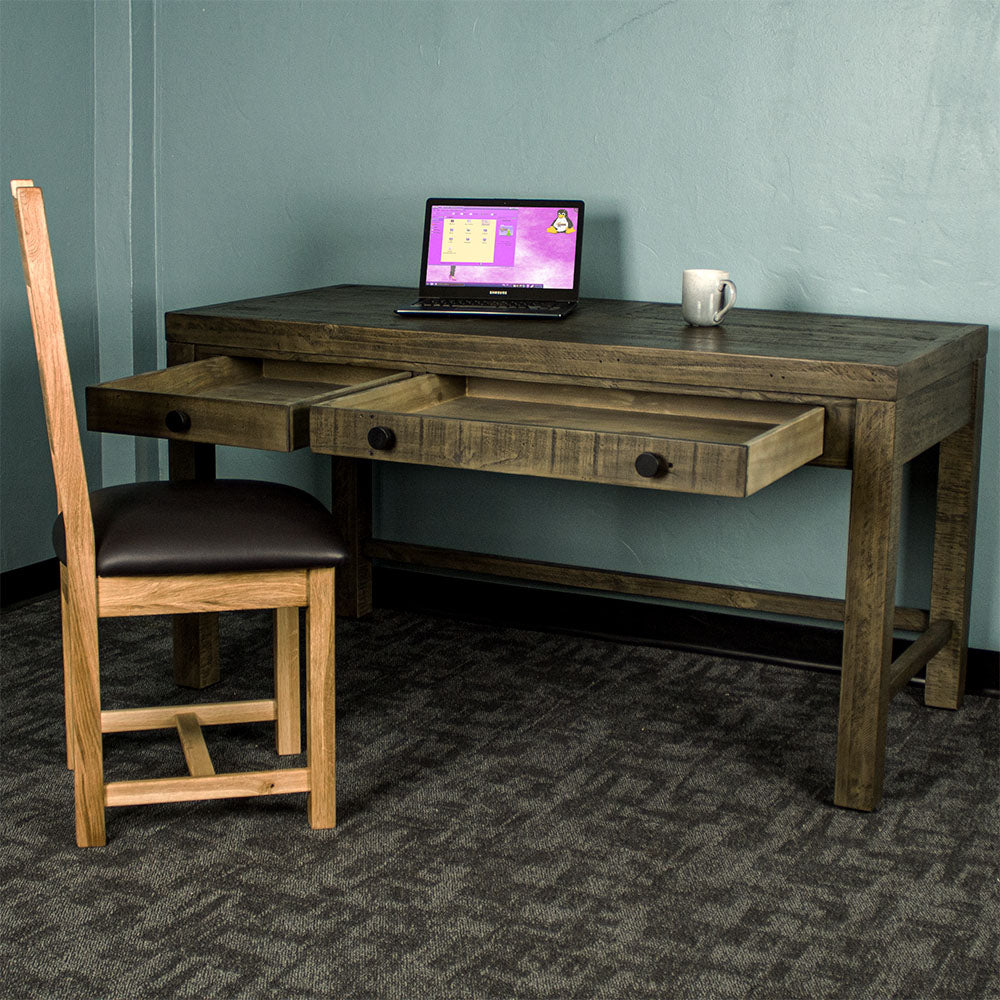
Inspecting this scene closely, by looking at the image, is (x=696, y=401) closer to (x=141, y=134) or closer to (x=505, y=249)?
(x=505, y=249)

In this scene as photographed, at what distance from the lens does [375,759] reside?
7.54 feet

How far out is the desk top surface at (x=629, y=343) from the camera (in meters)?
2.09

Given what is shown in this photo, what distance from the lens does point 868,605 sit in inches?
82.0

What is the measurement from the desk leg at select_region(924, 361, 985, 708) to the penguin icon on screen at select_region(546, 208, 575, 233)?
817mm

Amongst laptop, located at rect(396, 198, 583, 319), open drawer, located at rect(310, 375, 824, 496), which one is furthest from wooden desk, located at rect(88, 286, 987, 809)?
laptop, located at rect(396, 198, 583, 319)

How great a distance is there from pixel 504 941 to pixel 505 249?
142 cm

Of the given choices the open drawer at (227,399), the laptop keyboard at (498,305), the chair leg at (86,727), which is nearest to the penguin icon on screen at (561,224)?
the laptop keyboard at (498,305)

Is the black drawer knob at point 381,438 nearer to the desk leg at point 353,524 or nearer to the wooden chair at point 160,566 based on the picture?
the wooden chair at point 160,566

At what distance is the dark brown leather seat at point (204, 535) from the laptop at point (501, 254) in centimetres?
72

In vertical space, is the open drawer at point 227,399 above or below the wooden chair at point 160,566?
above

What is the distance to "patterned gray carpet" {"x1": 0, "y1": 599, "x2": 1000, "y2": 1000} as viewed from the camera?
5.52 ft

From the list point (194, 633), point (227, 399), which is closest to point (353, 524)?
point (194, 633)

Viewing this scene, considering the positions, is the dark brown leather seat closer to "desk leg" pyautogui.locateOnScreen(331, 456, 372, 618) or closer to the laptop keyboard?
the laptop keyboard

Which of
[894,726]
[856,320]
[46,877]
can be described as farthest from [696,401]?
[46,877]
